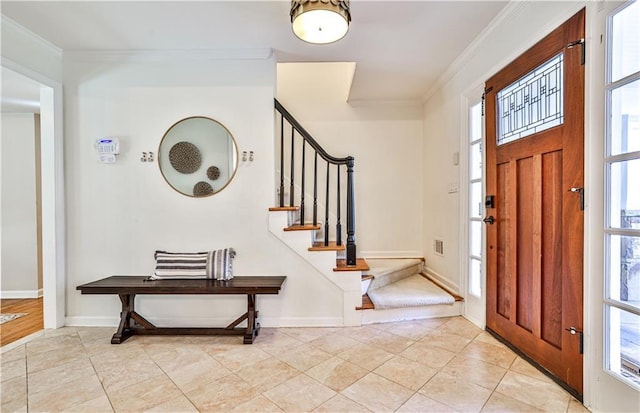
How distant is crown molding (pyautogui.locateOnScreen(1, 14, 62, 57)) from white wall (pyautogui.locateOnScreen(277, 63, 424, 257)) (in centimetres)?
223

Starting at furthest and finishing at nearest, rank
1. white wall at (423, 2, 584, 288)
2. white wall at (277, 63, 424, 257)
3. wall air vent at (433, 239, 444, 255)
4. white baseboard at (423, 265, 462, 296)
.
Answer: white wall at (277, 63, 424, 257)
wall air vent at (433, 239, 444, 255)
white baseboard at (423, 265, 462, 296)
white wall at (423, 2, 584, 288)

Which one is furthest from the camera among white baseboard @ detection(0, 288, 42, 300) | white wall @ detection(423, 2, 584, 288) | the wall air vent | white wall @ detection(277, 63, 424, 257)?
white wall @ detection(277, 63, 424, 257)

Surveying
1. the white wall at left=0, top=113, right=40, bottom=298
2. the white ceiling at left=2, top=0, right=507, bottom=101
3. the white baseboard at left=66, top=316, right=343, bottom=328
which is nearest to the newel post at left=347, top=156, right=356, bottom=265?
the white baseboard at left=66, top=316, right=343, bottom=328

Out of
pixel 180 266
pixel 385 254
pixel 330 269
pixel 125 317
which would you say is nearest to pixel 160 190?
pixel 180 266

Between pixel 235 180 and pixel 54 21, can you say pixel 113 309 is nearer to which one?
pixel 235 180

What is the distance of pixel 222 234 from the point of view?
9.34 feet

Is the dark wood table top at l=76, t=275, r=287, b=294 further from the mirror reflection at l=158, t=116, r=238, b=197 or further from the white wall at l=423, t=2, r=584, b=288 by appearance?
the white wall at l=423, t=2, r=584, b=288

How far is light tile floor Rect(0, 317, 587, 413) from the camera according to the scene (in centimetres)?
170

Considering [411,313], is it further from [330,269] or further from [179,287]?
[179,287]

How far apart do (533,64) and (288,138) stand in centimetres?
262

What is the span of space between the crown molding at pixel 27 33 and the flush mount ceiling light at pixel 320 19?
2251 mm

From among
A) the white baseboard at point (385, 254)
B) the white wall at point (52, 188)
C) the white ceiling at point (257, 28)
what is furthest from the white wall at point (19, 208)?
the white baseboard at point (385, 254)

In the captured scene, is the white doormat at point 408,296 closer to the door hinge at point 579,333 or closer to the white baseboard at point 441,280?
the white baseboard at point 441,280

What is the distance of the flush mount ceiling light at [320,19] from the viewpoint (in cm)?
179
